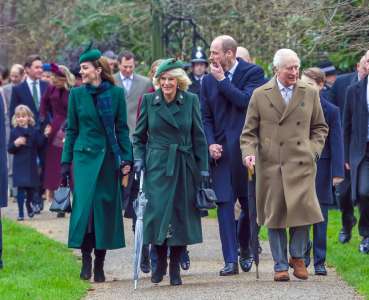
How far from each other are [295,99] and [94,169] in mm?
1820

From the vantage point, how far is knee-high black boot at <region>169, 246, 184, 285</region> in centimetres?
1187

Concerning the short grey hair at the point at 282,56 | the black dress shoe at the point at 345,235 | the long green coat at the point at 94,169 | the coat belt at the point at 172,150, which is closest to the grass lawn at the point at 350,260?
the black dress shoe at the point at 345,235

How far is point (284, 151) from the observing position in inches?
467

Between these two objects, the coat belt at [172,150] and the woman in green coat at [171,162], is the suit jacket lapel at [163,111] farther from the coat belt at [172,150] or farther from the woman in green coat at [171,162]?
the coat belt at [172,150]

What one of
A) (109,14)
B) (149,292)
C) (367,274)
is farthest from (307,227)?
(109,14)

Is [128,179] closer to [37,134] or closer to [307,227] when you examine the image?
[307,227]

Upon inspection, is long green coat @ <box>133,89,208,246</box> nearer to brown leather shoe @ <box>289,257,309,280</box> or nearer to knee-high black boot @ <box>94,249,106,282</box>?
knee-high black boot @ <box>94,249,106,282</box>

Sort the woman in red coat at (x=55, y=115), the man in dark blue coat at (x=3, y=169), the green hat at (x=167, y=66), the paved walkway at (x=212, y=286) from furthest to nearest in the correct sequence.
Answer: the woman in red coat at (x=55, y=115) < the man in dark blue coat at (x=3, y=169) < the green hat at (x=167, y=66) < the paved walkway at (x=212, y=286)

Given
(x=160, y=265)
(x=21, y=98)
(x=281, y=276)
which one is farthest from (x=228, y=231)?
(x=21, y=98)

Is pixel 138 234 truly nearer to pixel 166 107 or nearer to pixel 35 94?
pixel 166 107

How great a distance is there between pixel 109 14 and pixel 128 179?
1295 cm

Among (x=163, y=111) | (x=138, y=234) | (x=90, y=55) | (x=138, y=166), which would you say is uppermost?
(x=90, y=55)

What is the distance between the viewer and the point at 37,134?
1955cm

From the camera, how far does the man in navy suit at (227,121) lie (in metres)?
12.7
